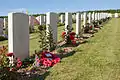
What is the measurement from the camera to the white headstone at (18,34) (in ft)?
27.8

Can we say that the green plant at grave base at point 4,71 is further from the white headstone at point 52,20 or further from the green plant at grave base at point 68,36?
the green plant at grave base at point 68,36

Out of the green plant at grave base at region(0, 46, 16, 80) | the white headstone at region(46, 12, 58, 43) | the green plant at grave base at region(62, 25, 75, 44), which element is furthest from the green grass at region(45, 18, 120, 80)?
the green plant at grave base at region(62, 25, 75, 44)

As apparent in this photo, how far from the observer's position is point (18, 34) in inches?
343

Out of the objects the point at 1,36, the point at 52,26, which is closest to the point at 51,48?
the point at 52,26

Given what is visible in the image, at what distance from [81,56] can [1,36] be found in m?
9.45

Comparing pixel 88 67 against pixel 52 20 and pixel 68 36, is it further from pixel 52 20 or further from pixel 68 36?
pixel 68 36

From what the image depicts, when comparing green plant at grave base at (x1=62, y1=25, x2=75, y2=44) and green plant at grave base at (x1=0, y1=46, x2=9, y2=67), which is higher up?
green plant at grave base at (x1=62, y1=25, x2=75, y2=44)

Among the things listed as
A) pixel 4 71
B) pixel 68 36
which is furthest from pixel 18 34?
pixel 68 36

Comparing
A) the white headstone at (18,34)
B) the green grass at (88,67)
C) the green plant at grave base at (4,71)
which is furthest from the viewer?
the white headstone at (18,34)

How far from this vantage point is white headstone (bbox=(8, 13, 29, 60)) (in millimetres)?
8484

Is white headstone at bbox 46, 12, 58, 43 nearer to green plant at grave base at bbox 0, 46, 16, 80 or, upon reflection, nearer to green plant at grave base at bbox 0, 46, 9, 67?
green plant at grave base at bbox 0, 46, 9, 67

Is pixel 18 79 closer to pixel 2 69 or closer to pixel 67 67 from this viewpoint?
pixel 2 69

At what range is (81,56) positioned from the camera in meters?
9.70

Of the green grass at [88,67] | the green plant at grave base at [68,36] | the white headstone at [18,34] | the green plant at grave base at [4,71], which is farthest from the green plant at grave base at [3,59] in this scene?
the green plant at grave base at [68,36]
